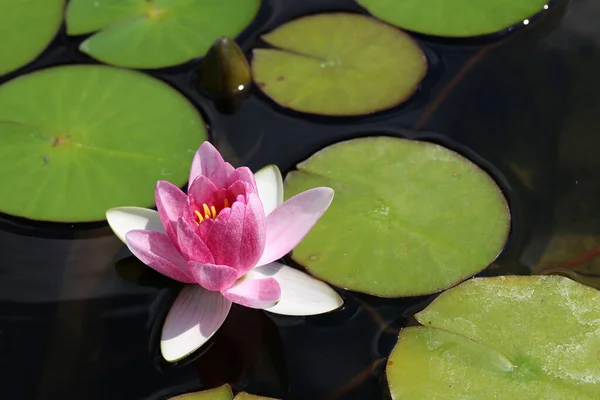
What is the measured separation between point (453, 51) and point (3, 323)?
1984 millimetres

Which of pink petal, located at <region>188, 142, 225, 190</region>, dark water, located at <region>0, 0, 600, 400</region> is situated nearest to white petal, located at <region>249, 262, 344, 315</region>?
dark water, located at <region>0, 0, 600, 400</region>

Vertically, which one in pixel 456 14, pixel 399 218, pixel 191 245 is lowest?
pixel 399 218

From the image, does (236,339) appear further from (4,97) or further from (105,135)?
(4,97)

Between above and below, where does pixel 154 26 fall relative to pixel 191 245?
above

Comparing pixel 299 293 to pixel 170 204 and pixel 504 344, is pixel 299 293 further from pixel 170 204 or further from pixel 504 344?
pixel 504 344

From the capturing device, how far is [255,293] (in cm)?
184

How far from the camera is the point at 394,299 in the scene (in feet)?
6.56

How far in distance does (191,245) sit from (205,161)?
1.03 feet

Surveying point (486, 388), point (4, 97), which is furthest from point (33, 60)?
point (486, 388)

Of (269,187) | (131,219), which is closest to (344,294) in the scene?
(269,187)

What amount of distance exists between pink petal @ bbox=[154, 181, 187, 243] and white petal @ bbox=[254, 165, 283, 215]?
28 cm

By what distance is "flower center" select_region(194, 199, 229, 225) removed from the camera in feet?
6.15

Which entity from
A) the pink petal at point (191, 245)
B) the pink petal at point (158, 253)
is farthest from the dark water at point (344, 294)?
the pink petal at point (191, 245)

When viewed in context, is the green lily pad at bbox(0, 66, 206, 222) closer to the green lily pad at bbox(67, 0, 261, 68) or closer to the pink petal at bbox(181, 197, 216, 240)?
the green lily pad at bbox(67, 0, 261, 68)
